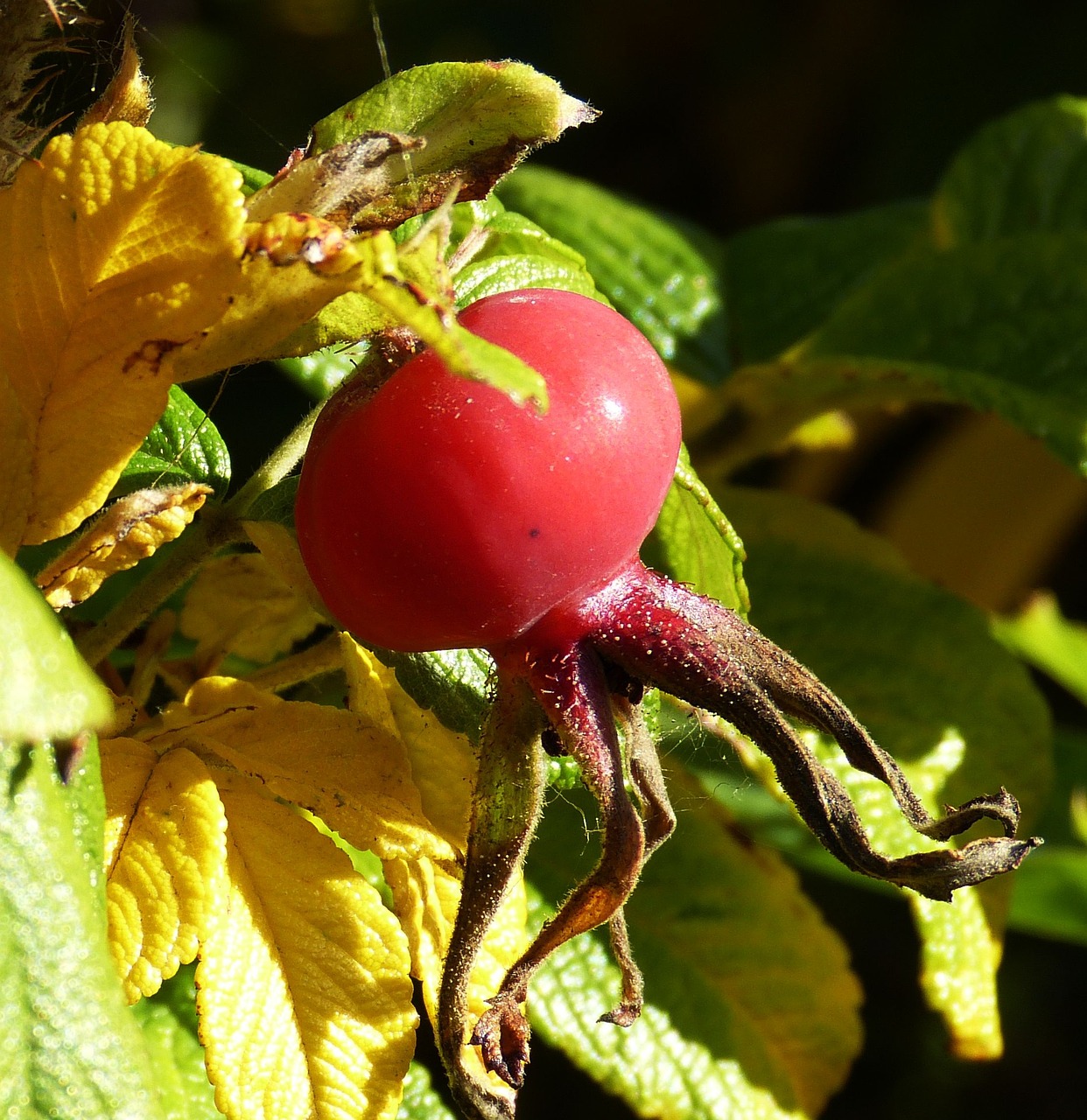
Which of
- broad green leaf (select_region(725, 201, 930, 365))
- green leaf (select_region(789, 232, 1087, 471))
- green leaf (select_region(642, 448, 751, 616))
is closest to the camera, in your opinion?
green leaf (select_region(642, 448, 751, 616))

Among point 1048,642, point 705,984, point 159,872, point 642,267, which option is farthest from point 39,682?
point 1048,642

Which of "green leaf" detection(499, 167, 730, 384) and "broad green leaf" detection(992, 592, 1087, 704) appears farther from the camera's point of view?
"broad green leaf" detection(992, 592, 1087, 704)

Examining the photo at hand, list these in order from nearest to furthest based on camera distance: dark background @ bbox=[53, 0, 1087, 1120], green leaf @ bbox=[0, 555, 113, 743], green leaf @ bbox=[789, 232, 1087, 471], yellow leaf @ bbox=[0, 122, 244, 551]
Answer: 1. green leaf @ bbox=[0, 555, 113, 743]
2. yellow leaf @ bbox=[0, 122, 244, 551]
3. green leaf @ bbox=[789, 232, 1087, 471]
4. dark background @ bbox=[53, 0, 1087, 1120]

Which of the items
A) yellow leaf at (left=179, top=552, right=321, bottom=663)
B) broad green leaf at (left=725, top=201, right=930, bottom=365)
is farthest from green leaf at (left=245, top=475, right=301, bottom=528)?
broad green leaf at (left=725, top=201, right=930, bottom=365)

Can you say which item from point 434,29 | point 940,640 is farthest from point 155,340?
point 434,29

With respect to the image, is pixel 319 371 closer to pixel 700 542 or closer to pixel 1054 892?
pixel 700 542

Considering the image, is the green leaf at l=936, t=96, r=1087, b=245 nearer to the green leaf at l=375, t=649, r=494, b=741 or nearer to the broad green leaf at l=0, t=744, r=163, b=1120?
the green leaf at l=375, t=649, r=494, b=741

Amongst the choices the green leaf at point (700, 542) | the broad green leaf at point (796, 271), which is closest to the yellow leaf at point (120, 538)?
the green leaf at point (700, 542)
